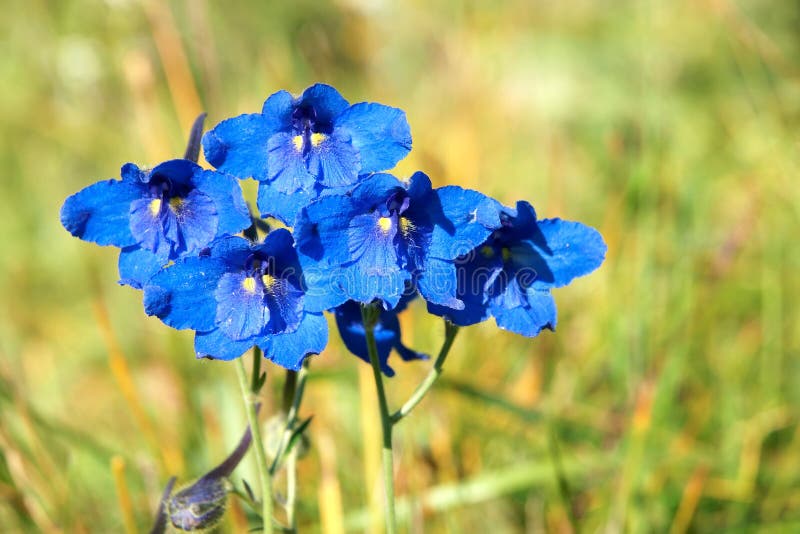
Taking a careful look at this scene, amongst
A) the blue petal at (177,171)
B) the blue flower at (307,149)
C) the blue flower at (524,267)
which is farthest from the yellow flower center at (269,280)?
the blue flower at (524,267)

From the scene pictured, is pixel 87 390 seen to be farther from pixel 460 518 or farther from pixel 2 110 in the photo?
pixel 2 110

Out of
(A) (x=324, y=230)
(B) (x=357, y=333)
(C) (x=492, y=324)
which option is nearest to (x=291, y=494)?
(B) (x=357, y=333)

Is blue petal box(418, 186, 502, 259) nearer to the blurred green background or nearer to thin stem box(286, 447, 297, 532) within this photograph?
thin stem box(286, 447, 297, 532)

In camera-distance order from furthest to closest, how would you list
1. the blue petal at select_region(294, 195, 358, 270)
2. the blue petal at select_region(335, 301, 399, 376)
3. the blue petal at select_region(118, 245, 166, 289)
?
the blue petal at select_region(335, 301, 399, 376) < the blue petal at select_region(118, 245, 166, 289) < the blue petal at select_region(294, 195, 358, 270)

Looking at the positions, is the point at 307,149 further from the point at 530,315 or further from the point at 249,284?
the point at 530,315

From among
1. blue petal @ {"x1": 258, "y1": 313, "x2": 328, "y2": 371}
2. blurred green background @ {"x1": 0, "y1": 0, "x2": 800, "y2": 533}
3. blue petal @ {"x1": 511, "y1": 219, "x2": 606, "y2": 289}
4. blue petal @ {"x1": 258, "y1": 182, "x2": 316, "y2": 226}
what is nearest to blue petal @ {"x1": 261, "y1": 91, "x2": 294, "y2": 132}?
blue petal @ {"x1": 258, "y1": 182, "x2": 316, "y2": 226}

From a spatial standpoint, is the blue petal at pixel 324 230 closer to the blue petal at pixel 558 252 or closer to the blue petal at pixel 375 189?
the blue petal at pixel 375 189

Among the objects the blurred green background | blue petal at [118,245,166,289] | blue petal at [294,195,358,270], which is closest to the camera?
blue petal at [294,195,358,270]

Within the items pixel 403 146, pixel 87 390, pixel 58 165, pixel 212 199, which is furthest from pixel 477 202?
pixel 58 165
